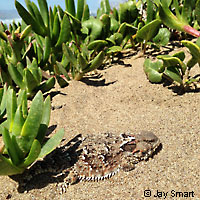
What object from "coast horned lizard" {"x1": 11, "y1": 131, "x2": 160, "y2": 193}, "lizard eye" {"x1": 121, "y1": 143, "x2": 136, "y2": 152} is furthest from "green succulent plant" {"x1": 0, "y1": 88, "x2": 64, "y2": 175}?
"lizard eye" {"x1": 121, "y1": 143, "x2": 136, "y2": 152}

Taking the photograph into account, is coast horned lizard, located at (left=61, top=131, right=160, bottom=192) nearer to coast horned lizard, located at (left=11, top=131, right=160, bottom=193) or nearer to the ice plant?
coast horned lizard, located at (left=11, top=131, right=160, bottom=193)

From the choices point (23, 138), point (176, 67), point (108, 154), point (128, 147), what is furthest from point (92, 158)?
point (176, 67)

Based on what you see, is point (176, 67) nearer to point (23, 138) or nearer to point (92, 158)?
point (92, 158)

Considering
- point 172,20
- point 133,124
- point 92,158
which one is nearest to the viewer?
point 92,158

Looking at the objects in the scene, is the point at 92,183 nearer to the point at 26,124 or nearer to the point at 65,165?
the point at 65,165

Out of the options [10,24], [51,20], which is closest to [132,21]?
[51,20]
